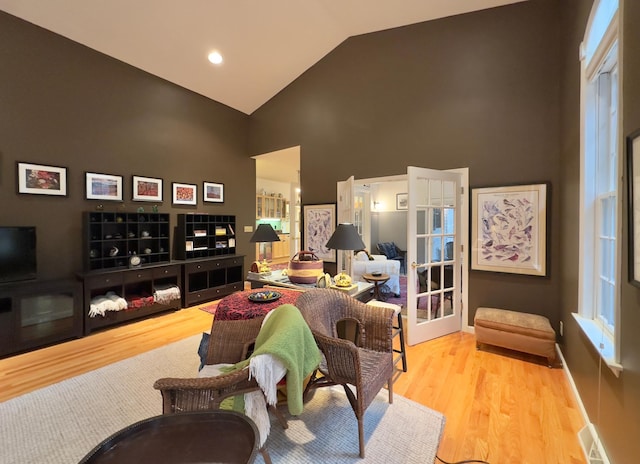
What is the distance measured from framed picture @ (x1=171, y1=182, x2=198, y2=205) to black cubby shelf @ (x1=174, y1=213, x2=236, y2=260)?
257 millimetres

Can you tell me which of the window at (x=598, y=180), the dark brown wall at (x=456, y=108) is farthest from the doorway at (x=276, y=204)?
the window at (x=598, y=180)

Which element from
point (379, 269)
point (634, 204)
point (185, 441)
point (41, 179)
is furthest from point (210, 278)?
point (634, 204)

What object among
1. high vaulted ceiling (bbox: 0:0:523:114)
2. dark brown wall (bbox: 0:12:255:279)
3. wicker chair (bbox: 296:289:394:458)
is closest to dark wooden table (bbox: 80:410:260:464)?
wicker chair (bbox: 296:289:394:458)

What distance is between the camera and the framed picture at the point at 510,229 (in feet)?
9.72

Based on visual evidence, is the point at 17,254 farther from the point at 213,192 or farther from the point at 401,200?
the point at 401,200

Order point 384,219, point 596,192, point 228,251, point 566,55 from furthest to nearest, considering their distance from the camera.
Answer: point 384,219, point 228,251, point 566,55, point 596,192

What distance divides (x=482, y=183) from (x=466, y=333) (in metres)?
1.80

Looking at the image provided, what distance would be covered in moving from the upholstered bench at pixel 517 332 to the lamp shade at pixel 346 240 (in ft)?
5.07

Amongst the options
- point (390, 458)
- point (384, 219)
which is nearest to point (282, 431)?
point (390, 458)

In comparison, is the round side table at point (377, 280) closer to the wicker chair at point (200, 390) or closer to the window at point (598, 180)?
the window at point (598, 180)

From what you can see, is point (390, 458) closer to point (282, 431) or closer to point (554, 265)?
point (282, 431)

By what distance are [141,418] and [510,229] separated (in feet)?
12.4

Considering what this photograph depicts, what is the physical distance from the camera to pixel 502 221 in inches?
124

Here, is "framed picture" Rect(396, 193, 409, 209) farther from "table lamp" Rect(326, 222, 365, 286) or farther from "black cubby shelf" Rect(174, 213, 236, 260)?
"table lamp" Rect(326, 222, 365, 286)
